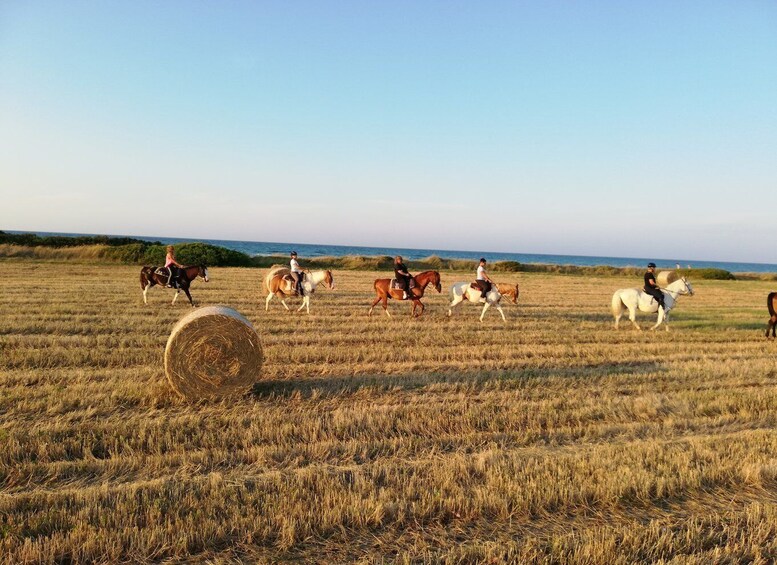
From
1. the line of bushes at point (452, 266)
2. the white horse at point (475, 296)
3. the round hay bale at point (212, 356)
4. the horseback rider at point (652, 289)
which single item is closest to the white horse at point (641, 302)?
the horseback rider at point (652, 289)

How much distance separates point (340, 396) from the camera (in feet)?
27.5

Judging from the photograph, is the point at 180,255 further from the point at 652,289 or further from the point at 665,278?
the point at 665,278

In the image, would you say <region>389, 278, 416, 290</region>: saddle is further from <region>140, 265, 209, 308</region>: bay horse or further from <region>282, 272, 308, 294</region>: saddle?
<region>140, 265, 209, 308</region>: bay horse

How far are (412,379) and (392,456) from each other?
3448 millimetres

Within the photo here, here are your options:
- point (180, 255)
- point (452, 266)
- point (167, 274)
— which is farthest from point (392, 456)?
point (452, 266)

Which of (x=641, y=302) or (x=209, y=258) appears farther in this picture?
(x=209, y=258)

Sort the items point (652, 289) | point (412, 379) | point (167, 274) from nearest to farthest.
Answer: point (412, 379)
point (652, 289)
point (167, 274)

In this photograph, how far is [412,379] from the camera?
9.50 meters

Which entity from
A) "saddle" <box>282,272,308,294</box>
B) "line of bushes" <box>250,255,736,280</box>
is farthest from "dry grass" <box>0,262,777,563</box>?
"line of bushes" <box>250,255,736,280</box>

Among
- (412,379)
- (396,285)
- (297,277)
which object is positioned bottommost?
(412,379)

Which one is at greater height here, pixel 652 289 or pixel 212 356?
pixel 652 289

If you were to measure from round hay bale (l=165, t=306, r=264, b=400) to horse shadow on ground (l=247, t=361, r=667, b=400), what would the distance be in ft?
1.44

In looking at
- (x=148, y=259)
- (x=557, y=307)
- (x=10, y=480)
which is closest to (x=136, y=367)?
(x=10, y=480)

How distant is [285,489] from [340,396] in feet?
11.1
